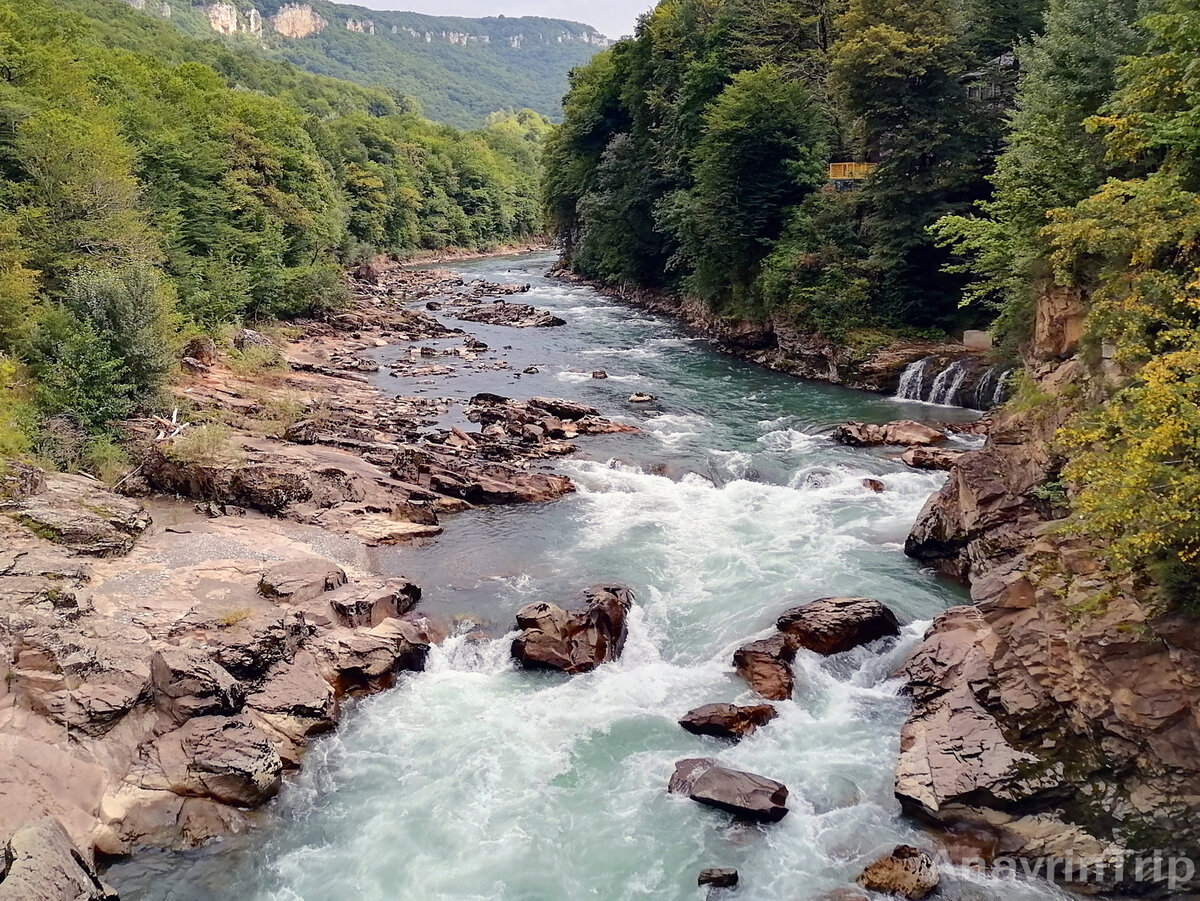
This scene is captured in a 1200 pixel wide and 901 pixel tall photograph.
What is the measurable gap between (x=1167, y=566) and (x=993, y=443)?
8.24 m

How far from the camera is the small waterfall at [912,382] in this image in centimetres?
2870

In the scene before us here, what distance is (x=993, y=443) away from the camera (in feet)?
54.9

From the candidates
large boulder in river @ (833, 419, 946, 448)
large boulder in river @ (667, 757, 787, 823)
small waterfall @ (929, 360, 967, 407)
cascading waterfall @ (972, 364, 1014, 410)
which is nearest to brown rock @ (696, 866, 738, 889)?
large boulder in river @ (667, 757, 787, 823)

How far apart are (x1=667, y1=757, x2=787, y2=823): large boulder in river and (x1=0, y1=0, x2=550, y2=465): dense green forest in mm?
14807

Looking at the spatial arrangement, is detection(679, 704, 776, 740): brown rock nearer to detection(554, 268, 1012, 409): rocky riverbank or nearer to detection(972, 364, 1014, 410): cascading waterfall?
detection(554, 268, 1012, 409): rocky riverbank

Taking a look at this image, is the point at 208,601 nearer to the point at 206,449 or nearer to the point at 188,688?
the point at 188,688

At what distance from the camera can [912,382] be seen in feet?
95.0

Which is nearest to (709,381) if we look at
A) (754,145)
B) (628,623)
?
(754,145)

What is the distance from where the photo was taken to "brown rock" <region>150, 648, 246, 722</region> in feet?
37.3

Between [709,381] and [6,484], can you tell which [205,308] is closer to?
[6,484]

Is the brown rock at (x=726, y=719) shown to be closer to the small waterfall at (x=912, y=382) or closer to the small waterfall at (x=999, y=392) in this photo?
the small waterfall at (x=999, y=392)

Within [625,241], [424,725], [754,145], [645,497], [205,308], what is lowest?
[424,725]

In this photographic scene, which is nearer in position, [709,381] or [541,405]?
[541,405]

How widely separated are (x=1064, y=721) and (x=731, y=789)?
14.3 feet
